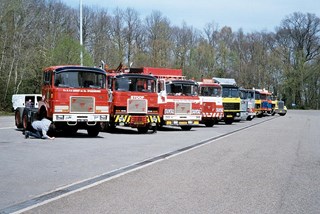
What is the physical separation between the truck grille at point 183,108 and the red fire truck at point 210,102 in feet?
13.3

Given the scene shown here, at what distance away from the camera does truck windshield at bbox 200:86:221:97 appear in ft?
100

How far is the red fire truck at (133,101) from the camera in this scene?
22328mm

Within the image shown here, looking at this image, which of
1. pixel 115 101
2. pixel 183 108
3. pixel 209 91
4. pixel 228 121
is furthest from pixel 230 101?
pixel 115 101

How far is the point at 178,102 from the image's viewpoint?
2547 cm

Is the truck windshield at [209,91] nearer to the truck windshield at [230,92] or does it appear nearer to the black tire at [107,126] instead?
the truck windshield at [230,92]

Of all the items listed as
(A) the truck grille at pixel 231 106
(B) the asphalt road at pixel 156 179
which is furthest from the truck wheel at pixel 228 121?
(B) the asphalt road at pixel 156 179

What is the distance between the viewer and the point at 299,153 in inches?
617

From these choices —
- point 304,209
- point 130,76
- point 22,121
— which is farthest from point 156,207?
point 22,121

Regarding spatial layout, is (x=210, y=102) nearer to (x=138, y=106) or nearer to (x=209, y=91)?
(x=209, y=91)

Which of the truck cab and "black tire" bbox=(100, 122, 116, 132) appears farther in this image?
the truck cab

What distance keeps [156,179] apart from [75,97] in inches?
397

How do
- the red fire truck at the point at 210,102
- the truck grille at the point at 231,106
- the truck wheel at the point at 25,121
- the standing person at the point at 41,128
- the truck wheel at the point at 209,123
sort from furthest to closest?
the truck grille at the point at 231,106
the truck wheel at the point at 209,123
the red fire truck at the point at 210,102
the truck wheel at the point at 25,121
the standing person at the point at 41,128

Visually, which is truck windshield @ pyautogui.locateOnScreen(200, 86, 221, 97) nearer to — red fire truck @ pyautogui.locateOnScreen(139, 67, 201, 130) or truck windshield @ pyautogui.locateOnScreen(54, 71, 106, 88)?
red fire truck @ pyautogui.locateOnScreen(139, 67, 201, 130)

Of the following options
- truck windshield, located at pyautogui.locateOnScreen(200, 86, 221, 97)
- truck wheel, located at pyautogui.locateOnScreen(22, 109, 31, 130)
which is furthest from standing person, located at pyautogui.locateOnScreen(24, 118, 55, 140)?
truck windshield, located at pyautogui.locateOnScreen(200, 86, 221, 97)
